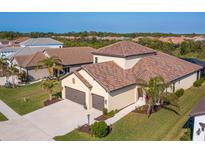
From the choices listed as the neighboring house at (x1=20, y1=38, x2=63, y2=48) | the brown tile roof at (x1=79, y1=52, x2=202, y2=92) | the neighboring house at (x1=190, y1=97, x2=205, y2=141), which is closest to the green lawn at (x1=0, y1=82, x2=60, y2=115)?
the brown tile roof at (x1=79, y1=52, x2=202, y2=92)

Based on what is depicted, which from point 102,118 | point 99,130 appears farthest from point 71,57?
point 99,130

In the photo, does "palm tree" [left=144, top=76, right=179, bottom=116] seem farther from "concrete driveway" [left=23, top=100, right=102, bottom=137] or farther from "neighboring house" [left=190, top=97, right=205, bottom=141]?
"concrete driveway" [left=23, top=100, right=102, bottom=137]

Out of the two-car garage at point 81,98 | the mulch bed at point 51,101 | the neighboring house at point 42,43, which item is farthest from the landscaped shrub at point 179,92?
the neighboring house at point 42,43
